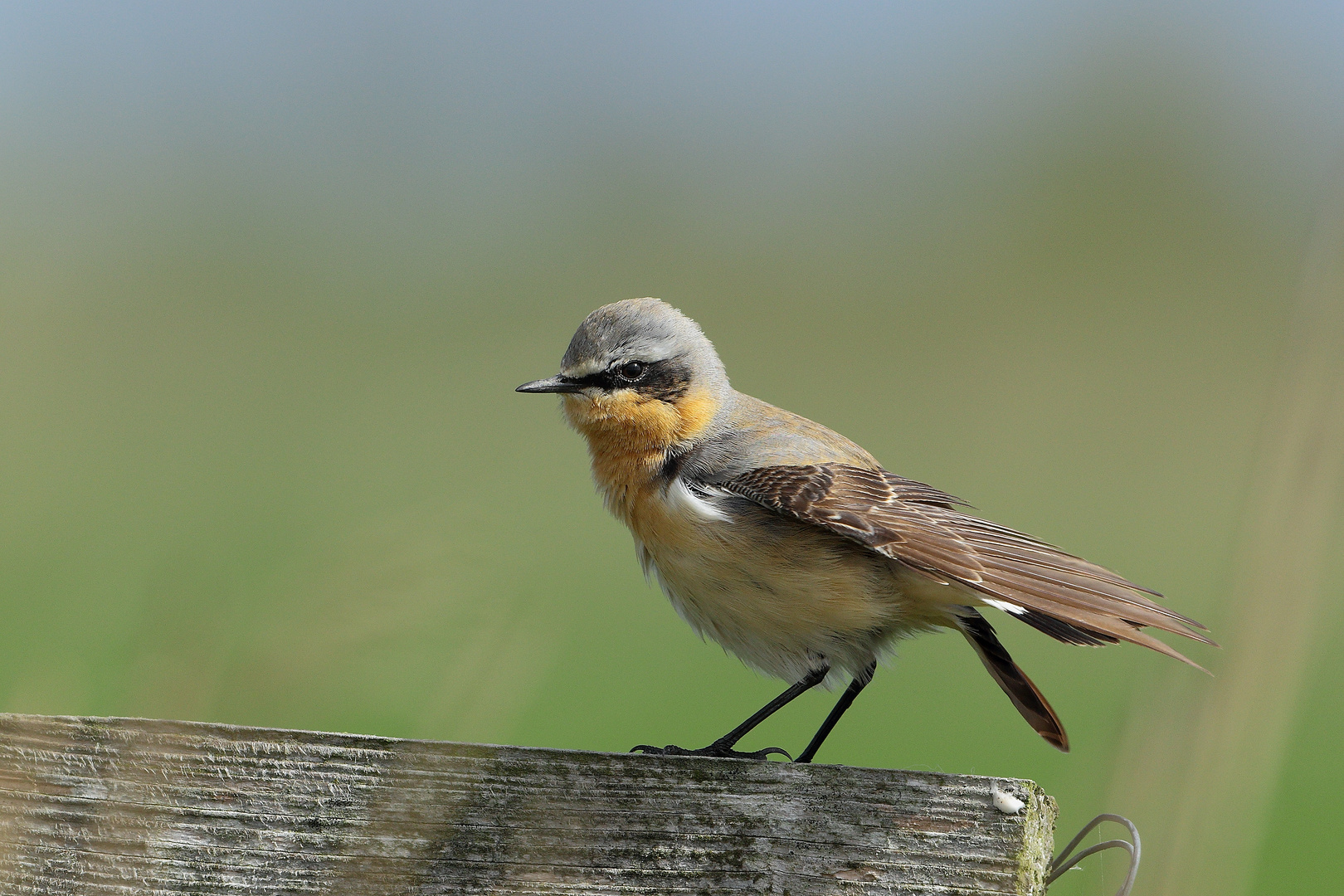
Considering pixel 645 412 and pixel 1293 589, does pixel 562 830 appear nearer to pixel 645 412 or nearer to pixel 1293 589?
pixel 1293 589

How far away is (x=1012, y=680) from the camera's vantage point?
3580 millimetres

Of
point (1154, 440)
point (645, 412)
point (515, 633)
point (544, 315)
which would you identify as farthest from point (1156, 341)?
point (515, 633)

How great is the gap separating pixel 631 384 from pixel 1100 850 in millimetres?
2744

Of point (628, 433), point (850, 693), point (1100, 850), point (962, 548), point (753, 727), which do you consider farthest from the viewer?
point (628, 433)

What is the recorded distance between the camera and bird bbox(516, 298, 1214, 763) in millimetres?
3252

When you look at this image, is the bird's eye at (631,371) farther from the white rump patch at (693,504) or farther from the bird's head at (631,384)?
the white rump patch at (693,504)

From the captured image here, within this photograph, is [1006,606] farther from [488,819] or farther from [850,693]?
[488,819]

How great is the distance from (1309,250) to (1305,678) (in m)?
0.47

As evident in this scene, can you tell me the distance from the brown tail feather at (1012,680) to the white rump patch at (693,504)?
0.83m

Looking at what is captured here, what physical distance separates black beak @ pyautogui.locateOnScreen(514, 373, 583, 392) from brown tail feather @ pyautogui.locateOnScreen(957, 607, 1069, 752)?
1628 millimetres

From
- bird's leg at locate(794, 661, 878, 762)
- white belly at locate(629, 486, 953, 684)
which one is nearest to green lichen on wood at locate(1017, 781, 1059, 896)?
white belly at locate(629, 486, 953, 684)

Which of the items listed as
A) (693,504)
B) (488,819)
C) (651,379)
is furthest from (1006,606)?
(651,379)

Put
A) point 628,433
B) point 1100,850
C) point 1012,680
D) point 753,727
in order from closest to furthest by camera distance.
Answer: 1. point 1100,850
2. point 1012,680
3. point 753,727
4. point 628,433

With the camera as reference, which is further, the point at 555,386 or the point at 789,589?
the point at 555,386
